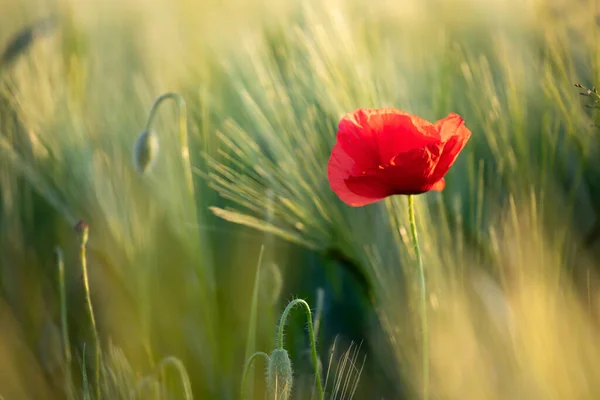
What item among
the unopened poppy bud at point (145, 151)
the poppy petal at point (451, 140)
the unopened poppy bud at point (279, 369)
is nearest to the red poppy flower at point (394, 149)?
the poppy petal at point (451, 140)

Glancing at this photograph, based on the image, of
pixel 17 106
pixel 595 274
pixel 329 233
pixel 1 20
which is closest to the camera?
pixel 595 274

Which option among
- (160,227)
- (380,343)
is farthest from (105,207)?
(380,343)

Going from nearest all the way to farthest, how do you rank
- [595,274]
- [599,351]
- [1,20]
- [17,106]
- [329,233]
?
1. [599,351]
2. [595,274]
3. [329,233]
4. [17,106]
5. [1,20]

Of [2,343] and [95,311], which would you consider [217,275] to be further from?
[2,343]

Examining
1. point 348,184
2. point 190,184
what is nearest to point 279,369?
point 348,184

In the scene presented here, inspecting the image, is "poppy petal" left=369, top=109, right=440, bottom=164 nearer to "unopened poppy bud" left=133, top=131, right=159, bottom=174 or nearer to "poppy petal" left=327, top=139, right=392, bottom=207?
"poppy petal" left=327, top=139, right=392, bottom=207

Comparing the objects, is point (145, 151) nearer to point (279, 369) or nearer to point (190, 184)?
point (190, 184)

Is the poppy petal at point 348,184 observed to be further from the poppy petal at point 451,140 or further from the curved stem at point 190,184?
the curved stem at point 190,184
